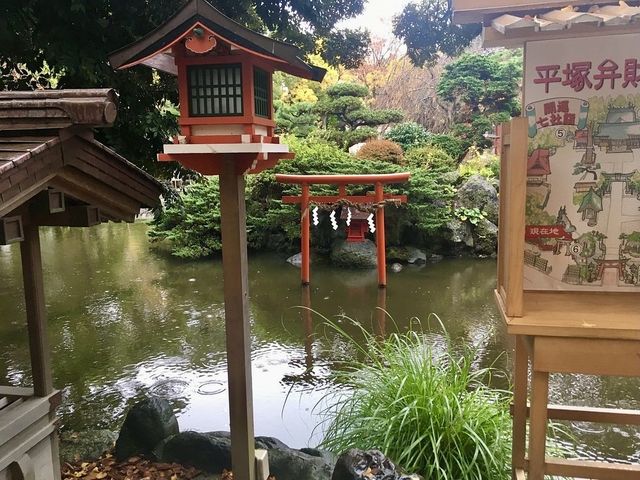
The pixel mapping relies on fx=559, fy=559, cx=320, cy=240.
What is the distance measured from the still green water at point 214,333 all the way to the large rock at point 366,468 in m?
1.66

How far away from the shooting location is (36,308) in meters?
2.67

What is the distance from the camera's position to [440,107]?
56.8 ft

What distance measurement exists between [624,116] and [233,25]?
1.67 metres

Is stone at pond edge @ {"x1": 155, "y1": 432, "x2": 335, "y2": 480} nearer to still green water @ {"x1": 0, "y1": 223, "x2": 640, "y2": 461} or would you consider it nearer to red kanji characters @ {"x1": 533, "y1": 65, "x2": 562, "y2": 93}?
still green water @ {"x1": 0, "y1": 223, "x2": 640, "y2": 461}

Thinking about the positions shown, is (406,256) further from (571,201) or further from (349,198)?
(571,201)

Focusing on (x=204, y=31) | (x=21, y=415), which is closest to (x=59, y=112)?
(x=204, y=31)

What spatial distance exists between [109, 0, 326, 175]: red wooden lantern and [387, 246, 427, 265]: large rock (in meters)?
8.55

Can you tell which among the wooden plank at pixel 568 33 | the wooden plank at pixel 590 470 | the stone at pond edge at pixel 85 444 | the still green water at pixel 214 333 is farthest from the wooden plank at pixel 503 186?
the stone at pond edge at pixel 85 444

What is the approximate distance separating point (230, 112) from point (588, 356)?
1.84 metres

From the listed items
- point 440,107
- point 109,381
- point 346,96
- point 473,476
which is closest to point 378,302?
point 109,381

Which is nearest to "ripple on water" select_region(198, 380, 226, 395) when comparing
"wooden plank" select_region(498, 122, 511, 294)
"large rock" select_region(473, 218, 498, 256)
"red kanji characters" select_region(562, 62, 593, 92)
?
"wooden plank" select_region(498, 122, 511, 294)

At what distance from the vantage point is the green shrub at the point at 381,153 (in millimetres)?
11945

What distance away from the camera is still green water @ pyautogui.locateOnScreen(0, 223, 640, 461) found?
15.5 ft

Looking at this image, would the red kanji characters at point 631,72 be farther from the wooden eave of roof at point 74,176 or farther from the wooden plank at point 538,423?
the wooden eave of roof at point 74,176
